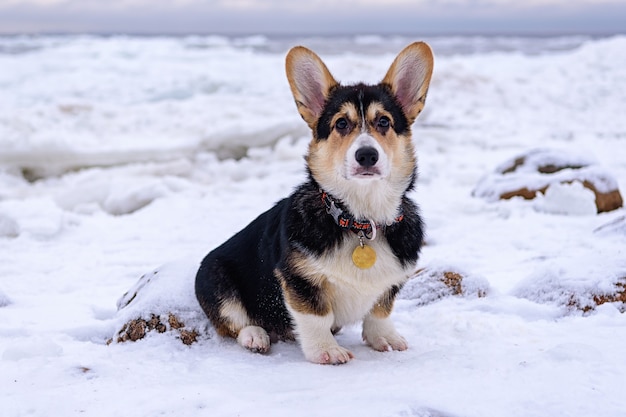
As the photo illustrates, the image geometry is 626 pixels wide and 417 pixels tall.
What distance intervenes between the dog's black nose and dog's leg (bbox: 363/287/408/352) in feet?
2.14

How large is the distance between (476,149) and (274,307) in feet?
25.8

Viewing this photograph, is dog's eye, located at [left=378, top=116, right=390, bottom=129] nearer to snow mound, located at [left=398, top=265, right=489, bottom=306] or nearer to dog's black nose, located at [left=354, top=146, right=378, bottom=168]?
dog's black nose, located at [left=354, top=146, right=378, bottom=168]

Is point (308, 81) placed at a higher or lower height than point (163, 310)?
higher

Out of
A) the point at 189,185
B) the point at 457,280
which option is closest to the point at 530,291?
the point at 457,280

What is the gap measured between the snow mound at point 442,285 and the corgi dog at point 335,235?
2.37 ft

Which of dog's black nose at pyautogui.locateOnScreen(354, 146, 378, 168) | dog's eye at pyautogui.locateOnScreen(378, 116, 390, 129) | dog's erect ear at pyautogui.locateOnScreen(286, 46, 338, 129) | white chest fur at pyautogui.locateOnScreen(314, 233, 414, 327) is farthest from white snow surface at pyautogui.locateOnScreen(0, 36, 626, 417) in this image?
dog's erect ear at pyautogui.locateOnScreen(286, 46, 338, 129)

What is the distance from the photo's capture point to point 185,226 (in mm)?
5984

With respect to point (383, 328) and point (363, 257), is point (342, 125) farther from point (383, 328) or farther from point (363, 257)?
point (383, 328)

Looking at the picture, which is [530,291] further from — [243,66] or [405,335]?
[243,66]

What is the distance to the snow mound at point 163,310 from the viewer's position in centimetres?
300

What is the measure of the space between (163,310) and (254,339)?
1.72ft

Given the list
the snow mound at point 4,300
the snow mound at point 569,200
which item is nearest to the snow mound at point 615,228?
the snow mound at point 569,200

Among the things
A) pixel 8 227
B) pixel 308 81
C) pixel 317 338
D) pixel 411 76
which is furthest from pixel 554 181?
pixel 8 227

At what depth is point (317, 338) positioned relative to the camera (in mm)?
2727
